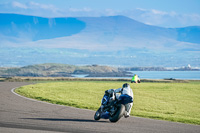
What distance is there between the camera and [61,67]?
7308 inches

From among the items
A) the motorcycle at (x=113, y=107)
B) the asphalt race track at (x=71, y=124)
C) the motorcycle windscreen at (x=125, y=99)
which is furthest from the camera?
the motorcycle at (x=113, y=107)

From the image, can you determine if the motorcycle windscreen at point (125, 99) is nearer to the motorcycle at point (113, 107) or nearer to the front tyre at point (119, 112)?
the motorcycle at point (113, 107)

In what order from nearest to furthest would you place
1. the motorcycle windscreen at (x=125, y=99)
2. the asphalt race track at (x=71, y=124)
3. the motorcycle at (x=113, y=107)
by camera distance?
1. the asphalt race track at (x=71, y=124)
2. the motorcycle windscreen at (x=125, y=99)
3. the motorcycle at (x=113, y=107)

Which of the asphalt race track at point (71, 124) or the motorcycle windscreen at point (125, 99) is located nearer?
the asphalt race track at point (71, 124)

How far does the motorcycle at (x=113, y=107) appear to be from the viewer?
48.6ft

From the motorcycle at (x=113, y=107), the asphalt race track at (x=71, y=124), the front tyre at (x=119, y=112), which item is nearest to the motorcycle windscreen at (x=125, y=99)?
the motorcycle at (x=113, y=107)

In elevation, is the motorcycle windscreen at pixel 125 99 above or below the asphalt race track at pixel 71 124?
above

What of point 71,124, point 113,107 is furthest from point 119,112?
point 71,124

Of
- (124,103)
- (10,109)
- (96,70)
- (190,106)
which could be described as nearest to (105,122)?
(124,103)

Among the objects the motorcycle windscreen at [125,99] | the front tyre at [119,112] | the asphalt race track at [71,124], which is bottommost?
the asphalt race track at [71,124]

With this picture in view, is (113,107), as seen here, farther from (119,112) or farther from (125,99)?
(125,99)

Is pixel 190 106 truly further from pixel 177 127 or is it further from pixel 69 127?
pixel 69 127

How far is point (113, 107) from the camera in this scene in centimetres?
1522

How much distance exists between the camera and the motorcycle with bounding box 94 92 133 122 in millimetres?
14805
